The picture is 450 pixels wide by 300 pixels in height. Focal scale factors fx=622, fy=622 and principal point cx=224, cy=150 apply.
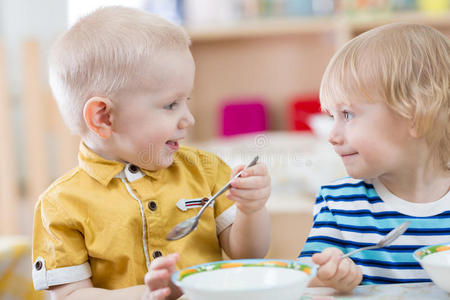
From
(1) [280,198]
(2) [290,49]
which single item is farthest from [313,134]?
(1) [280,198]

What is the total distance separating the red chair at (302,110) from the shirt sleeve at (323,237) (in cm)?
189

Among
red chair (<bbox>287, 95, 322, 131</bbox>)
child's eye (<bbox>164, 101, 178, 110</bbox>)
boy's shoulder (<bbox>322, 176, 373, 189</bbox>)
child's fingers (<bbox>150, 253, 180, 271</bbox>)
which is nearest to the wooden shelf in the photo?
red chair (<bbox>287, 95, 322, 131</bbox>)

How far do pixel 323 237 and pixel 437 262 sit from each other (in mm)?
211

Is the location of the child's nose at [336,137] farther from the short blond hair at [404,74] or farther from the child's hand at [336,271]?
the child's hand at [336,271]

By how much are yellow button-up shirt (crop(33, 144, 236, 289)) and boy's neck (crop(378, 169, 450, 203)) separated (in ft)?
0.90

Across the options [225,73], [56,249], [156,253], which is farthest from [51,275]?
[225,73]

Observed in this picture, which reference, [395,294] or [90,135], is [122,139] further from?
[395,294]

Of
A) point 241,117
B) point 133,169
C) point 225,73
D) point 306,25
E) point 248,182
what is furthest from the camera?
point 225,73

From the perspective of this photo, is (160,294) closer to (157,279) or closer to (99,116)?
(157,279)

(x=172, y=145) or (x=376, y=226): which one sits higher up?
(x=172, y=145)

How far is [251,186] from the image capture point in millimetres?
742

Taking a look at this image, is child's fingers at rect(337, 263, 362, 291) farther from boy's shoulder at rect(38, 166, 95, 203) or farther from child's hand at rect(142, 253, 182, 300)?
boy's shoulder at rect(38, 166, 95, 203)

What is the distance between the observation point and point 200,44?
3.04 m

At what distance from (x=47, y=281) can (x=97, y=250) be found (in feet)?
0.23
